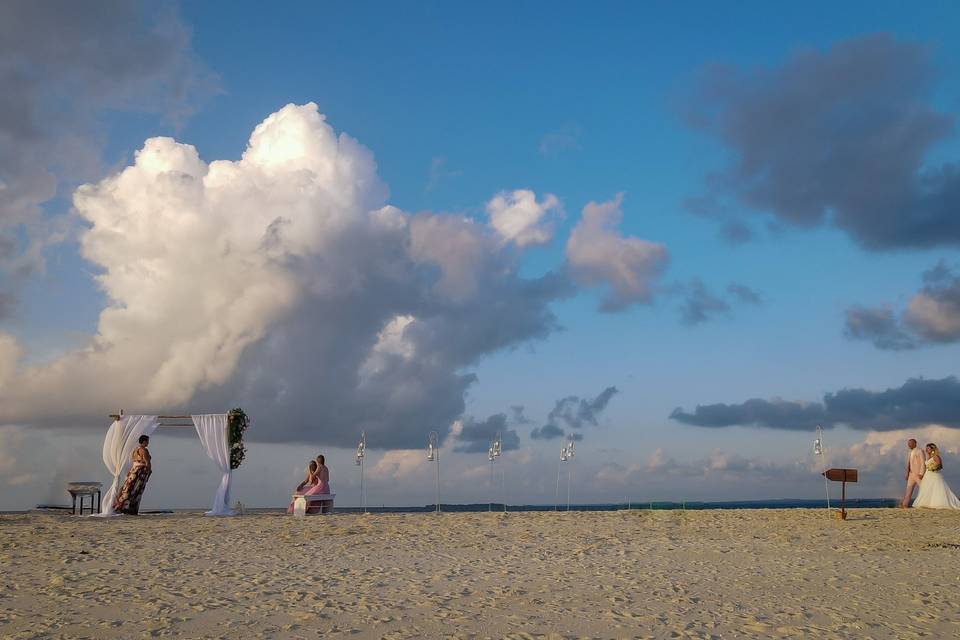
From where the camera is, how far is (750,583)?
10398 millimetres

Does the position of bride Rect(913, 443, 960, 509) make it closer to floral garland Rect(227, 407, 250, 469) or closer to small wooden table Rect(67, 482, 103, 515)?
floral garland Rect(227, 407, 250, 469)

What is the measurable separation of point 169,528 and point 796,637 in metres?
12.8

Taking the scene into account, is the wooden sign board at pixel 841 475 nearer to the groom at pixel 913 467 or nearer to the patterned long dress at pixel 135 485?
the groom at pixel 913 467

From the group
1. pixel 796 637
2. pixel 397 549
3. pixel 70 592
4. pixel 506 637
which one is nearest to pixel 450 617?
pixel 506 637

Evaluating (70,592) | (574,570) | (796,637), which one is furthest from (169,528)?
(796,637)

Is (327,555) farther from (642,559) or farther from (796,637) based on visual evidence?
(796,637)

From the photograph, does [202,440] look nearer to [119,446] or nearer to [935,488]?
[119,446]

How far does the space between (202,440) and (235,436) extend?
892mm

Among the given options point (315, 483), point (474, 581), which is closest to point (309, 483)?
point (315, 483)

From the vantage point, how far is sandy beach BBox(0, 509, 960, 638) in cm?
788

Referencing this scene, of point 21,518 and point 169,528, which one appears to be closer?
point 169,528

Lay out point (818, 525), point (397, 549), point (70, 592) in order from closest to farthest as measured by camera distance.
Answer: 1. point (70, 592)
2. point (397, 549)
3. point (818, 525)

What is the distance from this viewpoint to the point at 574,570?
36.4ft

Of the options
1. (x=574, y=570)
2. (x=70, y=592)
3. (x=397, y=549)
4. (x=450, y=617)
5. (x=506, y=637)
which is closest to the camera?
(x=506, y=637)
